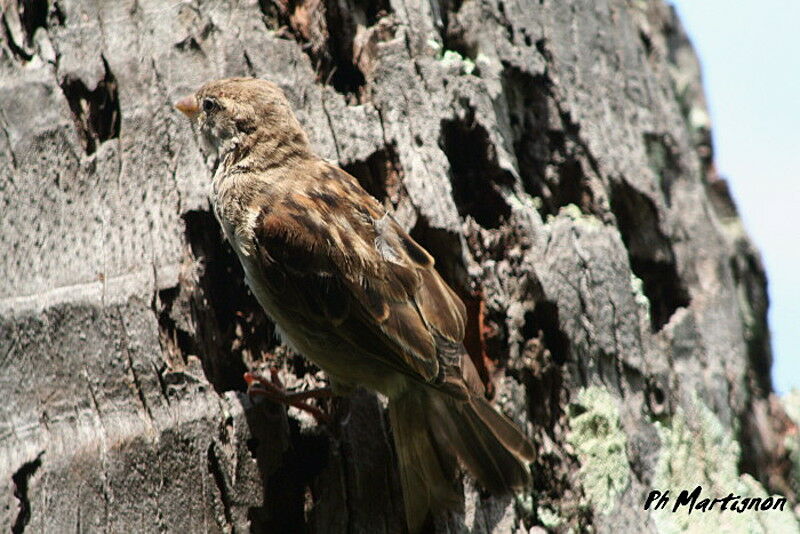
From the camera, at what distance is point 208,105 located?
3447 millimetres

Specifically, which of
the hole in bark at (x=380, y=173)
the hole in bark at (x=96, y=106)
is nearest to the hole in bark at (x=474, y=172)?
the hole in bark at (x=380, y=173)

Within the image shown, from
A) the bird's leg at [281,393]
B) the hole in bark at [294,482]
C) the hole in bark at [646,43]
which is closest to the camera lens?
the hole in bark at [294,482]

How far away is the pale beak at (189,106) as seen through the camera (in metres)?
3.39

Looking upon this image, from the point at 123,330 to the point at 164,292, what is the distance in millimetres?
177

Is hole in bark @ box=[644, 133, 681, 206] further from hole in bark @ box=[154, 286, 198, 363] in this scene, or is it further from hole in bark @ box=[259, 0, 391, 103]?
hole in bark @ box=[154, 286, 198, 363]

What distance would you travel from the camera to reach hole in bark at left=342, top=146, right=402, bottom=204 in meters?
3.48

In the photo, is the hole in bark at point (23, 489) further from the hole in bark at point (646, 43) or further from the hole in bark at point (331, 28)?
the hole in bark at point (646, 43)

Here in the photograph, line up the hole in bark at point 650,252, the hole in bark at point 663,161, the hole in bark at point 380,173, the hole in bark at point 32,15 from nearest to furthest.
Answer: the hole in bark at point 380,173
the hole in bark at point 32,15
the hole in bark at point 650,252
the hole in bark at point 663,161

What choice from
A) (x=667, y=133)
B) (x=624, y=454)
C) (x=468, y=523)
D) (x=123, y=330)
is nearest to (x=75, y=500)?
(x=123, y=330)

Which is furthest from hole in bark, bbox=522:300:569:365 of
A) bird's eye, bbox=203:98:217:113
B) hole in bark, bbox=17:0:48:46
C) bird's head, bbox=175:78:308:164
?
hole in bark, bbox=17:0:48:46

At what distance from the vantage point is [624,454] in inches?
129

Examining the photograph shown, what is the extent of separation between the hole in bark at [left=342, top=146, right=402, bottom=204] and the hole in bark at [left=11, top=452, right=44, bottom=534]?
1437mm

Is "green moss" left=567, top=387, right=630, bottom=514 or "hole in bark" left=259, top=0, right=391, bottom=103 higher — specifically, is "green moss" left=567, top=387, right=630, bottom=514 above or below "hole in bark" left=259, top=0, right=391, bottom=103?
below

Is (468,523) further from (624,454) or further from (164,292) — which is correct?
(164,292)
